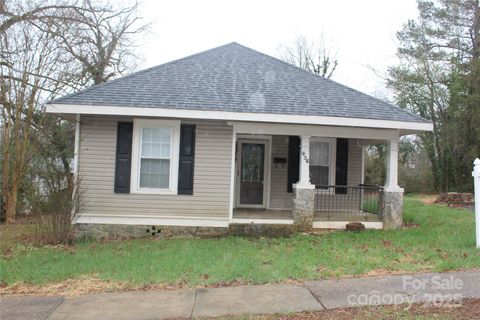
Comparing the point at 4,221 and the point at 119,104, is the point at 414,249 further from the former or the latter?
the point at 4,221

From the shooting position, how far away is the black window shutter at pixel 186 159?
9.37 m

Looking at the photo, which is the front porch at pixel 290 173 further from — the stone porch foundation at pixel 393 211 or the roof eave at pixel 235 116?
the roof eave at pixel 235 116

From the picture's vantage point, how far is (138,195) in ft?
30.6

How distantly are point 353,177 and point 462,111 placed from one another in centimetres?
1127

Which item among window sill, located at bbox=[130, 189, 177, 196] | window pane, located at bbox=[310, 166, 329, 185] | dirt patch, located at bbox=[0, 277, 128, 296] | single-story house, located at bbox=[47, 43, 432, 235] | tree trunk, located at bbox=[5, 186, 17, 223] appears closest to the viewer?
dirt patch, located at bbox=[0, 277, 128, 296]

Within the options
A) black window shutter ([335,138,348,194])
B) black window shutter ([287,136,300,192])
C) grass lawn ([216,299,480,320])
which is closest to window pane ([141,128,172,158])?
black window shutter ([287,136,300,192])

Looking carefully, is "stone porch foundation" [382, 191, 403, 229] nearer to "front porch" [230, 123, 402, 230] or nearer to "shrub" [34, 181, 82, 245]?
"front porch" [230, 123, 402, 230]

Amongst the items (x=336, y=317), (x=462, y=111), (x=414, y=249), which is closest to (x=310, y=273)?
(x=336, y=317)

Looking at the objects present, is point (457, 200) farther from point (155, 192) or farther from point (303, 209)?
point (155, 192)

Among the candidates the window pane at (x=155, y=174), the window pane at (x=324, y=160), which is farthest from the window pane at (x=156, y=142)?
the window pane at (x=324, y=160)

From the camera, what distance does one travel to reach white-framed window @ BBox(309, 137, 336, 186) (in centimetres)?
1173

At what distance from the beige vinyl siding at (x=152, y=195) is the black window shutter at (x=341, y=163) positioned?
12.1ft

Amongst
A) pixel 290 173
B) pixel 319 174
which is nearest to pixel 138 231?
pixel 290 173

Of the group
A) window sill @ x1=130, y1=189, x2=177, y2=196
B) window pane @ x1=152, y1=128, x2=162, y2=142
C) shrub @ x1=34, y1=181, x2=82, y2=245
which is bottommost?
shrub @ x1=34, y1=181, x2=82, y2=245
